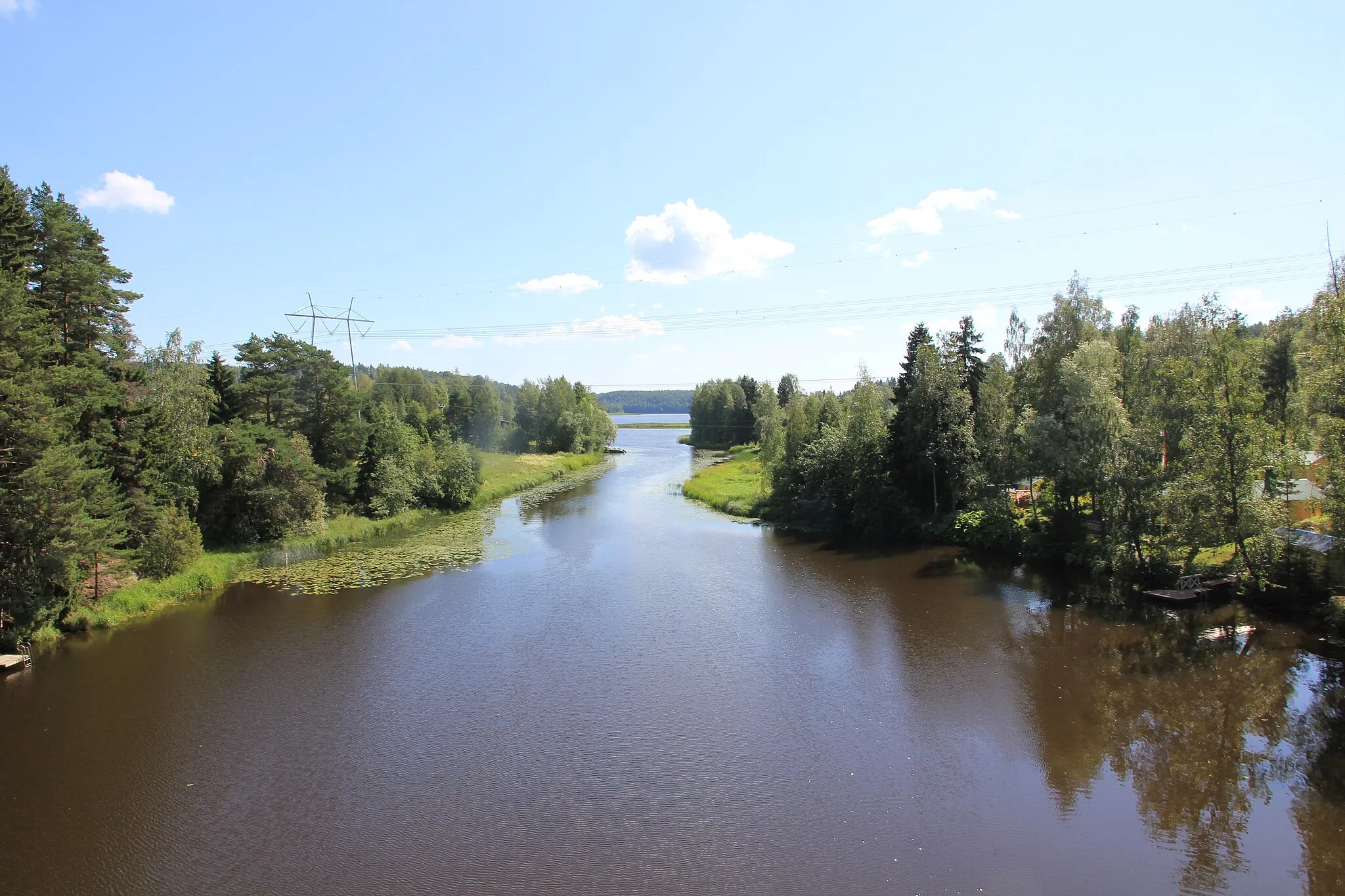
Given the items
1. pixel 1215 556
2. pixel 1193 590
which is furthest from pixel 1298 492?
pixel 1193 590

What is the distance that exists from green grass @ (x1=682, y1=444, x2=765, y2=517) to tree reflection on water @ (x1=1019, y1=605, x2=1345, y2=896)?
23416 mm

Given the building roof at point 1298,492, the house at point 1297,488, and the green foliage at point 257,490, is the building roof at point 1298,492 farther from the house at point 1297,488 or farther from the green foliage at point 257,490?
the green foliage at point 257,490

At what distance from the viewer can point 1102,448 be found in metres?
27.1

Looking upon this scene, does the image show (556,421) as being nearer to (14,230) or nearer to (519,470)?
(519,470)

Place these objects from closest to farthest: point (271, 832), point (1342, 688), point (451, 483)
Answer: point (271, 832) < point (1342, 688) < point (451, 483)

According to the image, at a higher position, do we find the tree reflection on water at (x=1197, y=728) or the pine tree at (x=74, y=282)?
the pine tree at (x=74, y=282)

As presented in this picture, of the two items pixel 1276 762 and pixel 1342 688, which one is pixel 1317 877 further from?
pixel 1342 688

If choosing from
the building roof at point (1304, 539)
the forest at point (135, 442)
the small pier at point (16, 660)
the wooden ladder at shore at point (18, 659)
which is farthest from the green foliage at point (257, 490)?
the building roof at point (1304, 539)

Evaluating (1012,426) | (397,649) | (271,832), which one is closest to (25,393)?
(397,649)

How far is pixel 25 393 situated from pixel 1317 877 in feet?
97.7

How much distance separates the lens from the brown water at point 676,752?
1132cm

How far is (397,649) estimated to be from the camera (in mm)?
21031

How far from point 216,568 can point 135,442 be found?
603cm

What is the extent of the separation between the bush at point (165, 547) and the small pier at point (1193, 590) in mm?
34577
